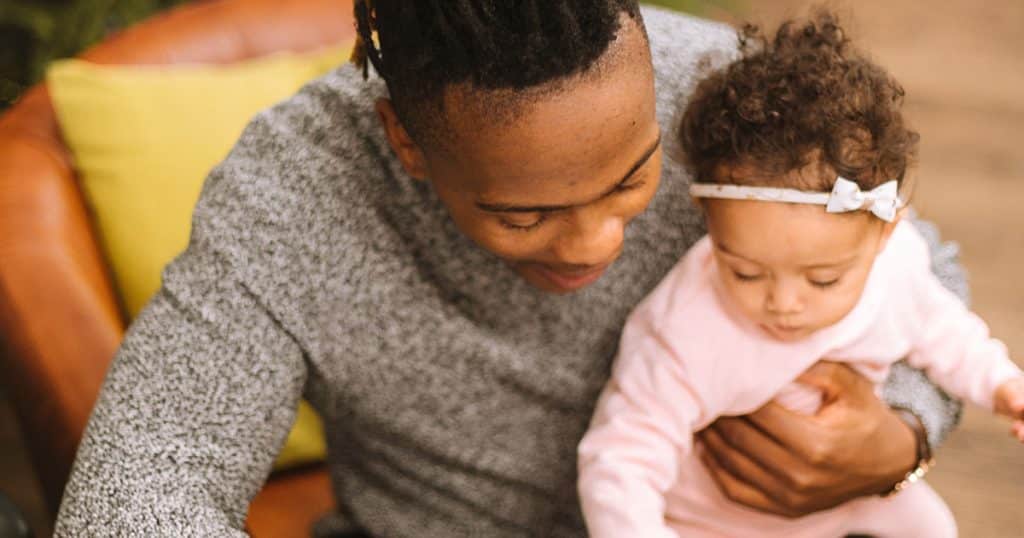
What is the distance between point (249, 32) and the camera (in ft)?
5.75

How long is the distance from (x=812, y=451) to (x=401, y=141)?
1.80ft

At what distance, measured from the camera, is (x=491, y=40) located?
911mm

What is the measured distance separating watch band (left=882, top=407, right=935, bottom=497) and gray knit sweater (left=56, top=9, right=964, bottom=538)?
2cm

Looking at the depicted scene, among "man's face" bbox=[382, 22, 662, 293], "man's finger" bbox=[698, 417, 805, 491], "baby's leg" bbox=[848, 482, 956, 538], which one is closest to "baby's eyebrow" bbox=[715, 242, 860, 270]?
"man's face" bbox=[382, 22, 662, 293]

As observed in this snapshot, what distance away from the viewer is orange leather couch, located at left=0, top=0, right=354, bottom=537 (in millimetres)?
1366

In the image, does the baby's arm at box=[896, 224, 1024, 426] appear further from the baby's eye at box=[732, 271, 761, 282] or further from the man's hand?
the baby's eye at box=[732, 271, 761, 282]

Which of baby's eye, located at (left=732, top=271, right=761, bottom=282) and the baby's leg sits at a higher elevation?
baby's eye, located at (left=732, top=271, right=761, bottom=282)

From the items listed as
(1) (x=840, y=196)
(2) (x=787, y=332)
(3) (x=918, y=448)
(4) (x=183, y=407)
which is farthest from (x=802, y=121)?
(4) (x=183, y=407)

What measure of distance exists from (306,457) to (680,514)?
0.69 metres

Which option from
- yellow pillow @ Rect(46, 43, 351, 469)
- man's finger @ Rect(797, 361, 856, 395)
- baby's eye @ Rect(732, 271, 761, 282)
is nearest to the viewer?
baby's eye @ Rect(732, 271, 761, 282)

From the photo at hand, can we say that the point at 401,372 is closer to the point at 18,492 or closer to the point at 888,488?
the point at 888,488

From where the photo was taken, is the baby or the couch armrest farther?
the couch armrest

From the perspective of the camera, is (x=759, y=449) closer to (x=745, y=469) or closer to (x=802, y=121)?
(x=745, y=469)

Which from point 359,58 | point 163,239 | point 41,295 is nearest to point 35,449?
point 41,295
